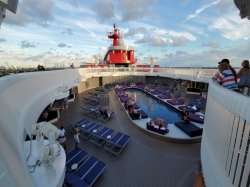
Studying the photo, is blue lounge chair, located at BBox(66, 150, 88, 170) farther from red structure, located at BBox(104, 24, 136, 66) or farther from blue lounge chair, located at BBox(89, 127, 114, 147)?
red structure, located at BBox(104, 24, 136, 66)

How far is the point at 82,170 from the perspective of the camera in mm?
5387

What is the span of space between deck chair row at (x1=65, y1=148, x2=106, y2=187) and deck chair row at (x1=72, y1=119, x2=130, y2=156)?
1.10 meters

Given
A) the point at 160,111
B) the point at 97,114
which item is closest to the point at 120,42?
the point at 160,111

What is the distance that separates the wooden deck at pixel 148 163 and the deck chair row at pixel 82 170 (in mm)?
300

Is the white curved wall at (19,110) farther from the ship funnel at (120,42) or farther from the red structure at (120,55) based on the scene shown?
the ship funnel at (120,42)

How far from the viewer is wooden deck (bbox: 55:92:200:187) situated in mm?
5215

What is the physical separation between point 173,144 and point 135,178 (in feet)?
9.83

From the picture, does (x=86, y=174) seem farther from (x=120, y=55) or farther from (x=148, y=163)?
(x=120, y=55)

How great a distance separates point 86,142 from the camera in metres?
7.65

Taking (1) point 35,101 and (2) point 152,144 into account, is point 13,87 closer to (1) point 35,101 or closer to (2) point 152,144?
(1) point 35,101

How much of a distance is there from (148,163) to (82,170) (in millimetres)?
2560

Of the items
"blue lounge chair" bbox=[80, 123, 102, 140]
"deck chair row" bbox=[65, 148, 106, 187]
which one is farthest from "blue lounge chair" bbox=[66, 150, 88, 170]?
"blue lounge chair" bbox=[80, 123, 102, 140]

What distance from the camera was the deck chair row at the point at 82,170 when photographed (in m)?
4.85

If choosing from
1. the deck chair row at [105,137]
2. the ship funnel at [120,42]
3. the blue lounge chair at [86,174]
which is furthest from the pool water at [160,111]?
the ship funnel at [120,42]
